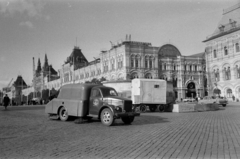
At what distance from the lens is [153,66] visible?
63219 millimetres

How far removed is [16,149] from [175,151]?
4255mm

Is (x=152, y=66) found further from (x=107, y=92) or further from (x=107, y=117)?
(x=107, y=117)

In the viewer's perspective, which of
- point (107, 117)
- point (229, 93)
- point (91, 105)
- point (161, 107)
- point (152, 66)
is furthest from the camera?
point (152, 66)

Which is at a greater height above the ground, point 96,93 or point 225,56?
point 225,56

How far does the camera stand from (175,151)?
A: 261 inches

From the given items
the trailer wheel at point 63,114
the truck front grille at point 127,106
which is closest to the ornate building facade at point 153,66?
the trailer wheel at point 63,114

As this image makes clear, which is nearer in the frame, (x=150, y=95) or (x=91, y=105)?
(x=91, y=105)

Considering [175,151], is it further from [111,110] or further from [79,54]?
[79,54]

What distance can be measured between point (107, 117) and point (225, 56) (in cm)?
4857

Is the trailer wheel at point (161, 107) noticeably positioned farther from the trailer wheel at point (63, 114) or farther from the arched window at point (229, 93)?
the arched window at point (229, 93)

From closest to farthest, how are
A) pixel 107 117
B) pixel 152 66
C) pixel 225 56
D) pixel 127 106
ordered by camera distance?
pixel 107 117, pixel 127 106, pixel 225 56, pixel 152 66

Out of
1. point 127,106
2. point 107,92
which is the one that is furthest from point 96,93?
point 127,106

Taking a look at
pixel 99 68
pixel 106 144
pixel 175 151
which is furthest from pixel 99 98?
pixel 99 68

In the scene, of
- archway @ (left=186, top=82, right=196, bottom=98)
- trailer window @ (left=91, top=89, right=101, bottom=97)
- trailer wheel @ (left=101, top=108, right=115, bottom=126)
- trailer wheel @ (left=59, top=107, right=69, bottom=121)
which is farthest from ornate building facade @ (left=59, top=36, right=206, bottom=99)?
trailer wheel @ (left=101, top=108, right=115, bottom=126)
